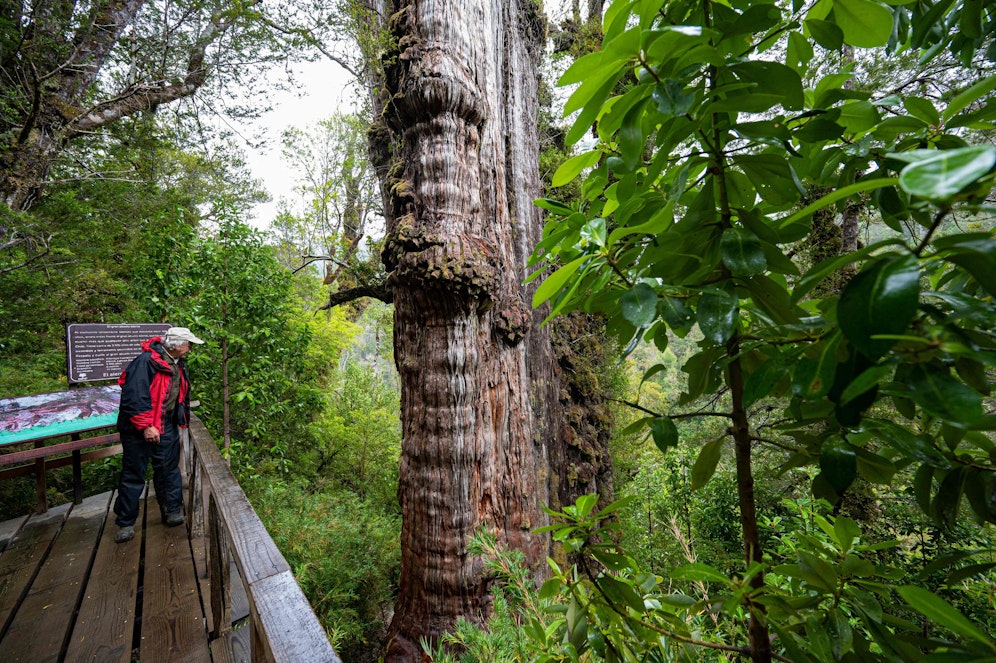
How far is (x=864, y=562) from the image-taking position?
0.58 meters

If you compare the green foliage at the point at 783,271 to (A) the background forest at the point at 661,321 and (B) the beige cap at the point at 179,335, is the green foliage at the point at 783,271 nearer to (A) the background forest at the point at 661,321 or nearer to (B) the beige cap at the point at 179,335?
(A) the background forest at the point at 661,321

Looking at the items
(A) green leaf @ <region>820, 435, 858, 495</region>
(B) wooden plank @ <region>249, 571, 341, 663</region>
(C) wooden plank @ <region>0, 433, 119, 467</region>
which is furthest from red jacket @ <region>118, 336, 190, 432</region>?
(A) green leaf @ <region>820, 435, 858, 495</region>

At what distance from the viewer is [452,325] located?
2.44 meters

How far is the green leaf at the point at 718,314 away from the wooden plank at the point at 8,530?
535 centimetres

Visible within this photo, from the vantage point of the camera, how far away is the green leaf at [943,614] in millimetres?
322

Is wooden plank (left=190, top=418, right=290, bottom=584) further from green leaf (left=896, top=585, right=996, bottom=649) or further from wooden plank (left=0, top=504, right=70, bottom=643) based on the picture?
wooden plank (left=0, top=504, right=70, bottom=643)

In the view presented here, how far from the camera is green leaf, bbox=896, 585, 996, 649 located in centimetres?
32

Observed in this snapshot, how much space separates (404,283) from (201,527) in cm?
287

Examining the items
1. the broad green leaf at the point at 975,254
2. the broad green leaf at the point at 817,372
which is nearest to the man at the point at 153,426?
the broad green leaf at the point at 817,372

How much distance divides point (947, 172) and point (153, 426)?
15.1ft

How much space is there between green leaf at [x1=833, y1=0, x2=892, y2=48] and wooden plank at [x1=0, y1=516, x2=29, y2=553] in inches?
223

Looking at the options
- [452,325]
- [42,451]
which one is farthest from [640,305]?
[42,451]

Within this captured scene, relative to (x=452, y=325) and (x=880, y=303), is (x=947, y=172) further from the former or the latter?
(x=452, y=325)

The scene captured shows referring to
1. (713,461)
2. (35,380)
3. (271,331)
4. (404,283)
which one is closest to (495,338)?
(404,283)
